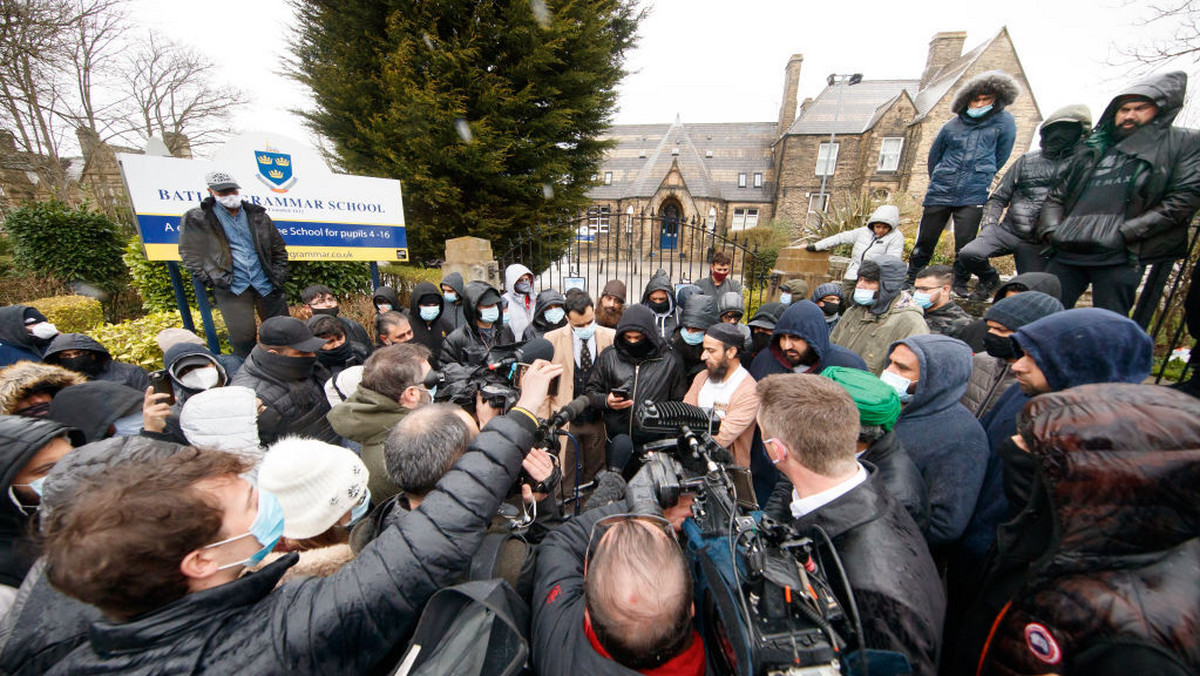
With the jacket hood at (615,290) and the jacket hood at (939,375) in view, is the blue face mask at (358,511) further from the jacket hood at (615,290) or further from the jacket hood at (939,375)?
the jacket hood at (615,290)

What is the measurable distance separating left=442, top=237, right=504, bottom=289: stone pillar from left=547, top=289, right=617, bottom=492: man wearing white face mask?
11.4ft

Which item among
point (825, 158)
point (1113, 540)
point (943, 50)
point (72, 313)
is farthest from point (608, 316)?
point (943, 50)

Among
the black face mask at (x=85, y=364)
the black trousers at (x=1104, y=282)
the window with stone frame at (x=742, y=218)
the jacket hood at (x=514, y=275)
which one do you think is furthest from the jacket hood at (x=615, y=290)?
the window with stone frame at (x=742, y=218)

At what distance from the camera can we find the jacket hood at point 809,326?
2.90m

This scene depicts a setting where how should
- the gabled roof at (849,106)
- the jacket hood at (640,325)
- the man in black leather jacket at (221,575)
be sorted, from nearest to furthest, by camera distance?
the man in black leather jacket at (221,575), the jacket hood at (640,325), the gabled roof at (849,106)

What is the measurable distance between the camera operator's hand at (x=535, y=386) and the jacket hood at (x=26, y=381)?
3.13 metres

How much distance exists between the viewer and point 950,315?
12.7 ft

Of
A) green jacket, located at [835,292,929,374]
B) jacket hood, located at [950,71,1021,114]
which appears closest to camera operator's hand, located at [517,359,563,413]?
green jacket, located at [835,292,929,374]

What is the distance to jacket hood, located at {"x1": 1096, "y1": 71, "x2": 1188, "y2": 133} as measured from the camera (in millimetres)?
2924

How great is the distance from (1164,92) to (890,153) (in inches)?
1215

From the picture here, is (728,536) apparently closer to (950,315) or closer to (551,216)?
(950,315)

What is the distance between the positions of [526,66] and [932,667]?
32.5 feet

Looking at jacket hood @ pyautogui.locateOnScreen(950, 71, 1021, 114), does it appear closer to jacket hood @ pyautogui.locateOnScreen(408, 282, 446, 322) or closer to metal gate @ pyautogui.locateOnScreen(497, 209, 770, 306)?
metal gate @ pyautogui.locateOnScreen(497, 209, 770, 306)

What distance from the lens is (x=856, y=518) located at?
4.54ft
